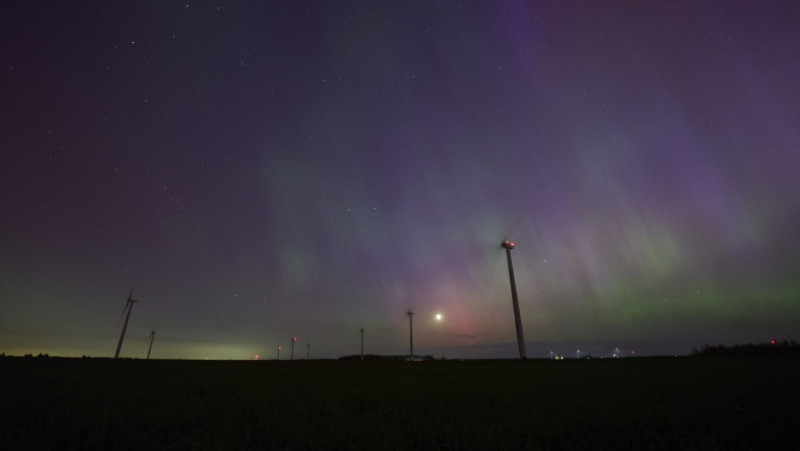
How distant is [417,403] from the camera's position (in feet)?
47.1

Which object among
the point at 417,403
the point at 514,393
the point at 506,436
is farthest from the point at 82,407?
the point at 514,393

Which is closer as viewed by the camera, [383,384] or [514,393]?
[514,393]

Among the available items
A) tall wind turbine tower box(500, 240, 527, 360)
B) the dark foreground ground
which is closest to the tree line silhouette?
tall wind turbine tower box(500, 240, 527, 360)

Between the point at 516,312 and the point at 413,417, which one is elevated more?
the point at 516,312

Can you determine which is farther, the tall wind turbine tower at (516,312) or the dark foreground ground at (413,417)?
the tall wind turbine tower at (516,312)

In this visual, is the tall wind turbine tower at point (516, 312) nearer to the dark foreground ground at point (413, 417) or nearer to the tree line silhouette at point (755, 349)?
the tree line silhouette at point (755, 349)

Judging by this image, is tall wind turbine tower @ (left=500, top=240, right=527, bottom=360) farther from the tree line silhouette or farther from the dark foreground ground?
the dark foreground ground

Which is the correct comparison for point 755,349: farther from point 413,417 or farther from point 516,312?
point 413,417

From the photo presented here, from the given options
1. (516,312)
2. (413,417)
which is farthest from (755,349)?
(413,417)

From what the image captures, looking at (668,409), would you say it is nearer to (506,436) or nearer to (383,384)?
(506,436)

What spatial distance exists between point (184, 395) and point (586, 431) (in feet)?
51.0

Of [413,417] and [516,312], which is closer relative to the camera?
[413,417]

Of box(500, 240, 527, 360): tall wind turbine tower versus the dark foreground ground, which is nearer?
the dark foreground ground

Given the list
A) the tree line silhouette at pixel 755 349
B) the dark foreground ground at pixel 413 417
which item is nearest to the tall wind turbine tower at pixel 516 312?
the tree line silhouette at pixel 755 349
